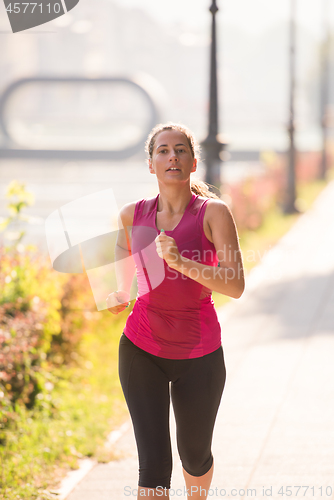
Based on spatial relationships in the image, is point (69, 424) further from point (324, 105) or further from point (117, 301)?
point (324, 105)

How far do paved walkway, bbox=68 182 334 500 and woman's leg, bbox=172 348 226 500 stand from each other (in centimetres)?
93

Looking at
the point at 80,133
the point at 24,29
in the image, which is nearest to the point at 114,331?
the point at 24,29

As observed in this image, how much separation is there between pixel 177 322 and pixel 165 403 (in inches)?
14.4

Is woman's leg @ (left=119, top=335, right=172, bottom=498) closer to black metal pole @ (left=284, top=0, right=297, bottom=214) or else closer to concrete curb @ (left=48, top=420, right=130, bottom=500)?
concrete curb @ (left=48, top=420, right=130, bottom=500)

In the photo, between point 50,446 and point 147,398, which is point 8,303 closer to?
point 50,446

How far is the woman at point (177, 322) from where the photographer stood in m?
2.44

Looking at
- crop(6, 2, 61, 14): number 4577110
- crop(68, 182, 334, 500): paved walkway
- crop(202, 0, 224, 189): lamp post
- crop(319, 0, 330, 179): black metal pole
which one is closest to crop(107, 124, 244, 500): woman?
crop(68, 182, 334, 500): paved walkway

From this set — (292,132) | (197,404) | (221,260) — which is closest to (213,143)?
(221,260)

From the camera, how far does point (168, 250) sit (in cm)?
227

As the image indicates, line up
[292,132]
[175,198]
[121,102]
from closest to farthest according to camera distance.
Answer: [175,198] < [292,132] < [121,102]

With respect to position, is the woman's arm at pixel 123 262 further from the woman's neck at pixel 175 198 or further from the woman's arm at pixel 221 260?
the woman's arm at pixel 221 260

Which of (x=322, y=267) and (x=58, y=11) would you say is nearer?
(x=58, y=11)

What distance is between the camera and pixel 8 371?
12.9 feet

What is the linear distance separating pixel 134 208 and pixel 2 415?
6.20 ft
